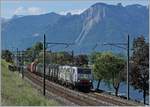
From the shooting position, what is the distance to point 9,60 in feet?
502

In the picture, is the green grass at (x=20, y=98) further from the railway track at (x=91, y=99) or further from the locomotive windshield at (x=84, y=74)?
the locomotive windshield at (x=84, y=74)

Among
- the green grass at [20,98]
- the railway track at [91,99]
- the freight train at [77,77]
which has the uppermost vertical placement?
the green grass at [20,98]

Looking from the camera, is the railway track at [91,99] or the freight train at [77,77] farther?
the freight train at [77,77]

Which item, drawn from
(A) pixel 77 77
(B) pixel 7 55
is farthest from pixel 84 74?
(B) pixel 7 55

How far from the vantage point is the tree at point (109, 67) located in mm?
74312

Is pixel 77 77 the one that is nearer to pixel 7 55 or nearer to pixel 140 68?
pixel 140 68

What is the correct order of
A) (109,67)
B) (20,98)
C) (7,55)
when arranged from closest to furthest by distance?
(20,98) < (109,67) < (7,55)

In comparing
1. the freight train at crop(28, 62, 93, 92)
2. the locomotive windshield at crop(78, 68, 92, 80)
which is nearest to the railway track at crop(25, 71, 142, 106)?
the freight train at crop(28, 62, 93, 92)

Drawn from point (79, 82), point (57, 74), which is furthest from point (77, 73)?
point (57, 74)

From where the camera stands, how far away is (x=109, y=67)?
246 feet

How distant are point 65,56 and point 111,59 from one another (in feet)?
108

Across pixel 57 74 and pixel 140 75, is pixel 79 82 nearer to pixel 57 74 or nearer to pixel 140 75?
pixel 140 75

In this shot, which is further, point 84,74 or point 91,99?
point 84,74

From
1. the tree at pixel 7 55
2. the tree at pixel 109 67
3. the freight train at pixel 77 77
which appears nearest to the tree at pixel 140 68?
the freight train at pixel 77 77
